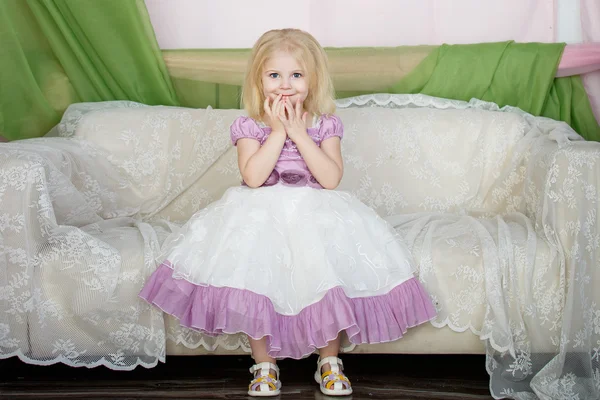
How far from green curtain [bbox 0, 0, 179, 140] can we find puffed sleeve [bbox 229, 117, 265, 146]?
2.90 feet

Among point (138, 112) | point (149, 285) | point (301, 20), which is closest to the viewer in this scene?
point (149, 285)

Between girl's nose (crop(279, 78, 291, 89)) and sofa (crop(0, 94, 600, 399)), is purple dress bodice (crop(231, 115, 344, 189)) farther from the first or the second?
sofa (crop(0, 94, 600, 399))

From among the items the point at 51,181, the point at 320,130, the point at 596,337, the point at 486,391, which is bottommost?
the point at 486,391

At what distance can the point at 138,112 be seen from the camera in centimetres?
277

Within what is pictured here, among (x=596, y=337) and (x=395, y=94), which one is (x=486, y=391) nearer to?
(x=596, y=337)

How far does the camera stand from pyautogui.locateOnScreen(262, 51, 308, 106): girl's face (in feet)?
6.94

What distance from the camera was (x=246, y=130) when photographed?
216cm

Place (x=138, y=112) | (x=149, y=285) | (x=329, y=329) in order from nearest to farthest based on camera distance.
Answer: (x=329, y=329) → (x=149, y=285) → (x=138, y=112)

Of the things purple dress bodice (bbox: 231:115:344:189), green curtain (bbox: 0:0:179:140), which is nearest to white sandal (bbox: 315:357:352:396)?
purple dress bodice (bbox: 231:115:344:189)

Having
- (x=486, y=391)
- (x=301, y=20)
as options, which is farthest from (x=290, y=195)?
(x=301, y=20)

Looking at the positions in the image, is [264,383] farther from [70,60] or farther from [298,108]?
[70,60]

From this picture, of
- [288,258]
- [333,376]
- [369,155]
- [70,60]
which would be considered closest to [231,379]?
[333,376]

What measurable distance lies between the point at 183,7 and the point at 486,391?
1.89m

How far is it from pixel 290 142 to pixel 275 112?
0.40 feet
